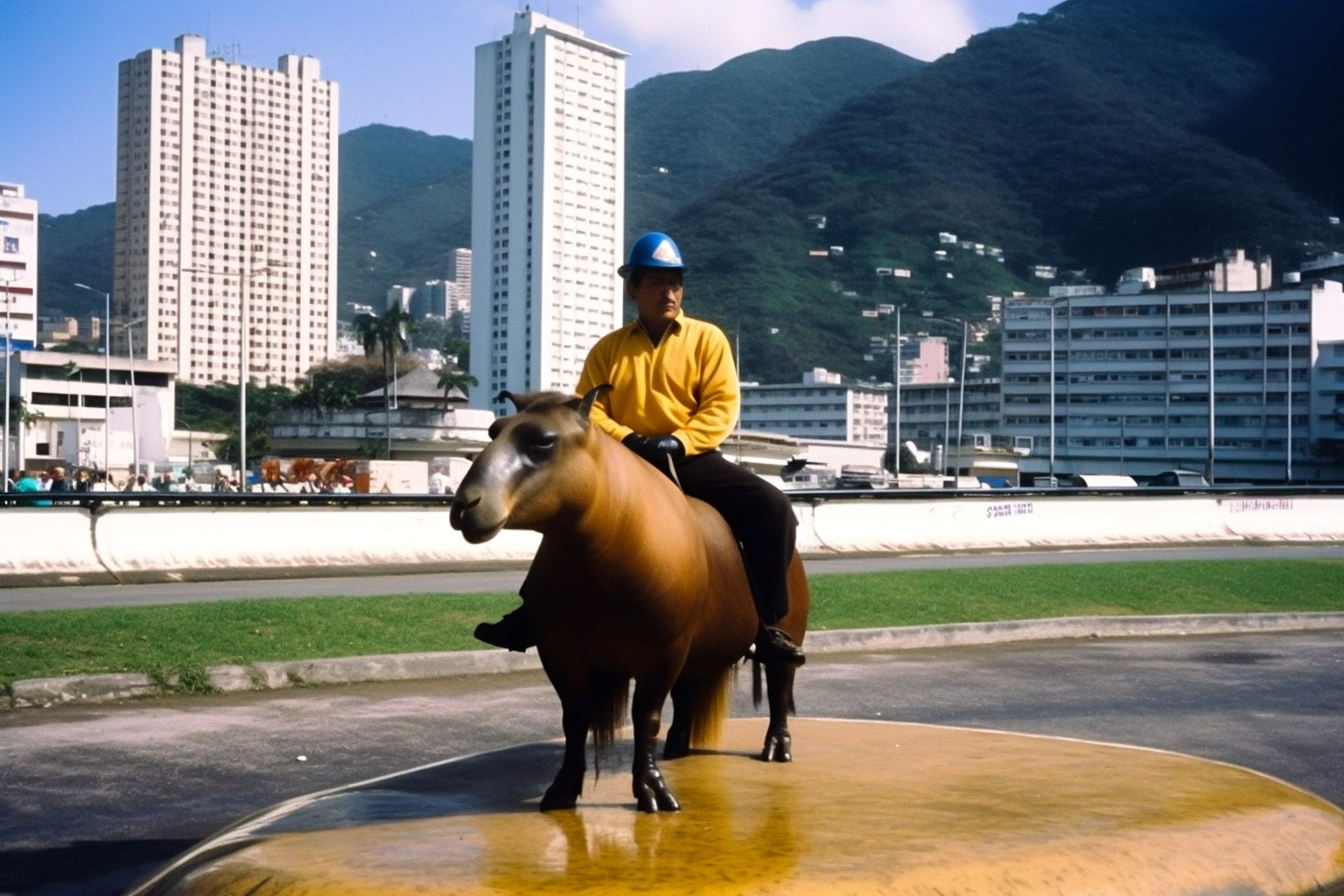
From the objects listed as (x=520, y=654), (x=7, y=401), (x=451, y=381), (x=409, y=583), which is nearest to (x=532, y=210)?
(x=451, y=381)

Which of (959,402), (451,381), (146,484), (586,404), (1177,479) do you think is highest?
(451,381)

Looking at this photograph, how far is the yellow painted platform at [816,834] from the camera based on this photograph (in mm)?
4316

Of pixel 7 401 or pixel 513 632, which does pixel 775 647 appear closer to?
pixel 513 632

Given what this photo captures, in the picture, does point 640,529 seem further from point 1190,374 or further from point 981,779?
point 1190,374

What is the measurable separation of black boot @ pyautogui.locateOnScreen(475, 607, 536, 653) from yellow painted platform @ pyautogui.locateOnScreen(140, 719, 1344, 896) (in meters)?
0.58

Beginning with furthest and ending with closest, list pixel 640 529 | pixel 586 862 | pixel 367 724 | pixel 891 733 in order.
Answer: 1. pixel 367 724
2. pixel 891 733
3. pixel 640 529
4. pixel 586 862

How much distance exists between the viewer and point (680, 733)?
635 cm

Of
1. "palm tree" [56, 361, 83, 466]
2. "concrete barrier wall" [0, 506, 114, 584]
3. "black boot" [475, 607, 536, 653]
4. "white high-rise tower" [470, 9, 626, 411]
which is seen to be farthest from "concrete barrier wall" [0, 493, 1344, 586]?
"white high-rise tower" [470, 9, 626, 411]

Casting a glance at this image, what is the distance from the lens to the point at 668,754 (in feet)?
20.7

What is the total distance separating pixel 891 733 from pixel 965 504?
23.0 metres

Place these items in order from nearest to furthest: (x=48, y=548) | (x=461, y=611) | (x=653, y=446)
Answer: (x=653, y=446)
(x=461, y=611)
(x=48, y=548)

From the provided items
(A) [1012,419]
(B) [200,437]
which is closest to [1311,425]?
(A) [1012,419]

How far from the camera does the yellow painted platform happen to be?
4.32m

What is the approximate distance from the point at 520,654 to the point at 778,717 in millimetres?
6487
